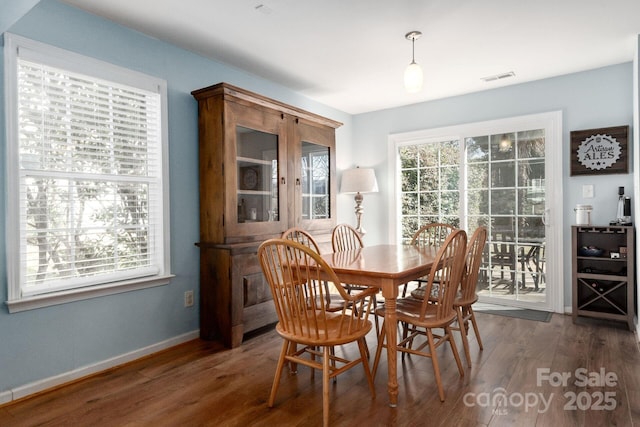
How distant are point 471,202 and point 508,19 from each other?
7.04ft

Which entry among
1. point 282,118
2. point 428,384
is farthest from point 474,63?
point 428,384

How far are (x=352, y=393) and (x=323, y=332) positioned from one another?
51 centimetres

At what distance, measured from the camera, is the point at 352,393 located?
7.18ft

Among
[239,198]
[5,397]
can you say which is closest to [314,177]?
[239,198]

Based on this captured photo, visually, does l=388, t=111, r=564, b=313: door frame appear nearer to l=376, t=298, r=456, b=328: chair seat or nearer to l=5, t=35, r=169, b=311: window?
l=376, t=298, r=456, b=328: chair seat

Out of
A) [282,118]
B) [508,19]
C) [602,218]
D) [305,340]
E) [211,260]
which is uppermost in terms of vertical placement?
[508,19]

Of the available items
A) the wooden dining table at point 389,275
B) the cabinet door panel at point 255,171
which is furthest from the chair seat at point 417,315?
the cabinet door panel at point 255,171

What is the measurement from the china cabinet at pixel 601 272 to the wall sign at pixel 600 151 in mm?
605

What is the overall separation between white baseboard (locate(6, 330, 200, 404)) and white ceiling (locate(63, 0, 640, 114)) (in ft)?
7.74

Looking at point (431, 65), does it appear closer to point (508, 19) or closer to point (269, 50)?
point (508, 19)

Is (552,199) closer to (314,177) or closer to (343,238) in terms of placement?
(343,238)

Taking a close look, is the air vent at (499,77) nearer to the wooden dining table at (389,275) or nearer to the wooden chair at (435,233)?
the wooden chair at (435,233)

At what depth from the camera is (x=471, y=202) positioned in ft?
14.3

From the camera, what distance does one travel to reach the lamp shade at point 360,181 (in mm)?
4676
